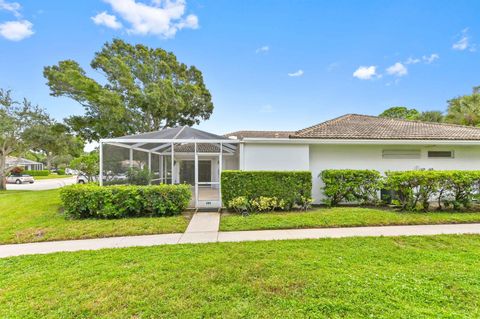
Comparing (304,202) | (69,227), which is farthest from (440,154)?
(69,227)

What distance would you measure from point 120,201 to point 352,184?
29.0 ft

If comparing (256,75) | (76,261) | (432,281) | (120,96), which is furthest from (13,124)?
(432,281)

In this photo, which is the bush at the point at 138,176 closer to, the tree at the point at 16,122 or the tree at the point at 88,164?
the tree at the point at 88,164

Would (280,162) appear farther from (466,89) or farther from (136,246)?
(466,89)

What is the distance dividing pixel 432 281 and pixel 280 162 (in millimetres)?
6704

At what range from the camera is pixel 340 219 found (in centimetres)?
723

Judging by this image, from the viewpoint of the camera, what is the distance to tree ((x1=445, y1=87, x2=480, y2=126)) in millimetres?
19312

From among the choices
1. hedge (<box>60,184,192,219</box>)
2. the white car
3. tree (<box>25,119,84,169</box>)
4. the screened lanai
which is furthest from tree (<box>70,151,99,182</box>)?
the white car

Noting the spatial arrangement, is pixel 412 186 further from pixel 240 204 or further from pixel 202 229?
pixel 202 229

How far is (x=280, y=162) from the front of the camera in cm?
986

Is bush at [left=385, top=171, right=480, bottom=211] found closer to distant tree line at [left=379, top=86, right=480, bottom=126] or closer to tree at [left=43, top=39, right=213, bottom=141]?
distant tree line at [left=379, top=86, right=480, bottom=126]

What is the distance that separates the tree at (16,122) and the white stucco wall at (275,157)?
69.7ft

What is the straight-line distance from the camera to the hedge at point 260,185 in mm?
8727

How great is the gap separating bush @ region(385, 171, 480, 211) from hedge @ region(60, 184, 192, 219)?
8281 millimetres
